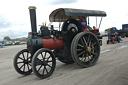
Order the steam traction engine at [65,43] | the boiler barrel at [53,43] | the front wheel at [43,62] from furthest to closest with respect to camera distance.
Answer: the boiler barrel at [53,43] < the steam traction engine at [65,43] < the front wheel at [43,62]

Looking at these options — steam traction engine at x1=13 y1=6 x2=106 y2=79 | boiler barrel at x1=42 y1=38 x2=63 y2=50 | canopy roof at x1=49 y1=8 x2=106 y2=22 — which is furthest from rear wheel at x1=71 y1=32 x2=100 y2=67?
canopy roof at x1=49 y1=8 x2=106 y2=22

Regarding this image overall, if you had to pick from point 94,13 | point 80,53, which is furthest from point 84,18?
point 80,53

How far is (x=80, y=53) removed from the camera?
4547 mm

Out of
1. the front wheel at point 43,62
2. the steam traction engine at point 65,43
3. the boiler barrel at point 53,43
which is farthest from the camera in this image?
the boiler barrel at point 53,43

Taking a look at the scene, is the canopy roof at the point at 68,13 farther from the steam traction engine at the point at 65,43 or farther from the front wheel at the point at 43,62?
the front wheel at the point at 43,62

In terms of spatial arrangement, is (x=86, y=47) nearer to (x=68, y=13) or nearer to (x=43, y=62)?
(x=68, y=13)

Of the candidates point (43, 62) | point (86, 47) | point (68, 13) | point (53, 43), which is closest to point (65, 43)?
point (53, 43)

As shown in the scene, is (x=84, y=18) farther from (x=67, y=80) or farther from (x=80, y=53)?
(x=67, y=80)

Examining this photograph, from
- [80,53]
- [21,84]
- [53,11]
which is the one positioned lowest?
[21,84]

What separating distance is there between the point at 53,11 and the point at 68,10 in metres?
1.07

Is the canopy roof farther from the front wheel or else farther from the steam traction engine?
the front wheel

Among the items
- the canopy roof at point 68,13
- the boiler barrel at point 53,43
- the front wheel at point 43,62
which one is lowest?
the front wheel at point 43,62

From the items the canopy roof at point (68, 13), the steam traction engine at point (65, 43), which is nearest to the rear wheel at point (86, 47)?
the steam traction engine at point (65, 43)

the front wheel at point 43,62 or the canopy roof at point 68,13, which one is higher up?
the canopy roof at point 68,13
